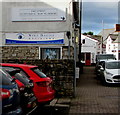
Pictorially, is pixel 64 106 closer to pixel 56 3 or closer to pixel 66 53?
→ pixel 66 53

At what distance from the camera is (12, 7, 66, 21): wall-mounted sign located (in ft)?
57.5

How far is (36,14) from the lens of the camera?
17.7m

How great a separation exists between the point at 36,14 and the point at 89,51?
3353 cm

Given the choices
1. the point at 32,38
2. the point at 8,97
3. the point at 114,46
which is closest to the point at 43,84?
the point at 8,97

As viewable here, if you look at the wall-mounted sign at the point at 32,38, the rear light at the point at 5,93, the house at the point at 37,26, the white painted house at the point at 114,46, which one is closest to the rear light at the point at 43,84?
the rear light at the point at 5,93

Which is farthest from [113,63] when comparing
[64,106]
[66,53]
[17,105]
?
[17,105]

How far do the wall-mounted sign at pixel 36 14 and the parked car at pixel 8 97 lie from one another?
41.0 ft

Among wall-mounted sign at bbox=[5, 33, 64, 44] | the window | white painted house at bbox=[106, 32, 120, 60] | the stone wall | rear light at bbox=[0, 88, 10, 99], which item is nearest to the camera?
rear light at bbox=[0, 88, 10, 99]

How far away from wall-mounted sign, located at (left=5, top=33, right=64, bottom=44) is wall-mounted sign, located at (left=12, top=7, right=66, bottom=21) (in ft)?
3.12

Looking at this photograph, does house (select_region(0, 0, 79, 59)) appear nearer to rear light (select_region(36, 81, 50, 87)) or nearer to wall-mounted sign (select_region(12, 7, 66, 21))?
wall-mounted sign (select_region(12, 7, 66, 21))

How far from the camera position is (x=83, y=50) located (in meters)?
50.1

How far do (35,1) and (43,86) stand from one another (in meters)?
10.6

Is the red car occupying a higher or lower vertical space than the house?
lower

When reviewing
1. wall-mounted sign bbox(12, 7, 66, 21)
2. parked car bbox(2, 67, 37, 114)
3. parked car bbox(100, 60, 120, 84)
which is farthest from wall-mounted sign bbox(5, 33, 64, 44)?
parked car bbox(2, 67, 37, 114)
